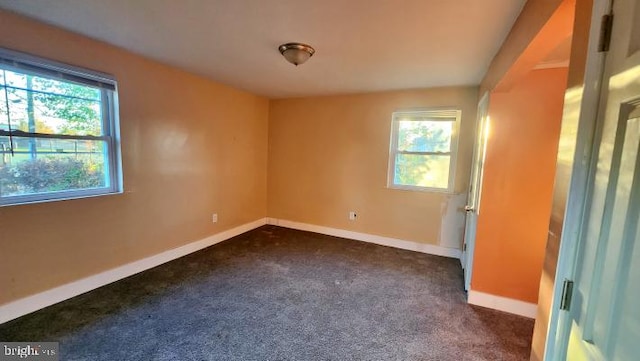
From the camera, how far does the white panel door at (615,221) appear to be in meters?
0.60

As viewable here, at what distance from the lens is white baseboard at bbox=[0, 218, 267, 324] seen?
211 centimetres

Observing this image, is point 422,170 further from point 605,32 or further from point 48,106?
point 48,106

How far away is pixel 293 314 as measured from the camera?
2.30 m

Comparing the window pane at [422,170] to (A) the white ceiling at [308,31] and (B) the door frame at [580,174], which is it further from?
(B) the door frame at [580,174]

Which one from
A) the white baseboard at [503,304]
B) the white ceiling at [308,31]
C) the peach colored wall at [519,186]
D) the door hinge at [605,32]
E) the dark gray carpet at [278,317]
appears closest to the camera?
the door hinge at [605,32]

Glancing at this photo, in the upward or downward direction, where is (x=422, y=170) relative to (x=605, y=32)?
downward

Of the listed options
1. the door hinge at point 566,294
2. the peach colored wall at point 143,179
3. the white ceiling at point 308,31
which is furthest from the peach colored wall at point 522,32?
the peach colored wall at point 143,179

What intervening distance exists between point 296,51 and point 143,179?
209 cm

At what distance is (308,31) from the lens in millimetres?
2047

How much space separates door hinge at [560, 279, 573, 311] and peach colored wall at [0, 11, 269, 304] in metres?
3.25

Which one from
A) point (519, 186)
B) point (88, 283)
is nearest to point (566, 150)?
point (519, 186)

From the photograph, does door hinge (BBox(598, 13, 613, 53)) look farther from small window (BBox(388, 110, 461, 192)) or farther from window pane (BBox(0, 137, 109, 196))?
window pane (BBox(0, 137, 109, 196))

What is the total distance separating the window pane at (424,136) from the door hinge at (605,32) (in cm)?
304

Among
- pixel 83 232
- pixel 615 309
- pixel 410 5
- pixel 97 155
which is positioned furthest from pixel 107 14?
pixel 615 309
